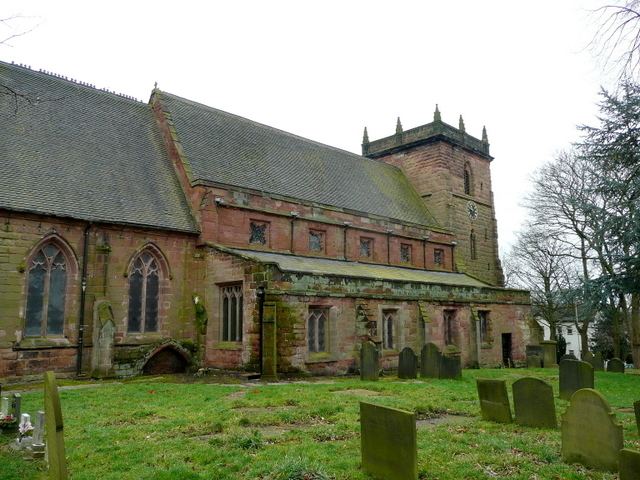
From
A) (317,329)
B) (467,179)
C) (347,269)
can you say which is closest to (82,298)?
(317,329)

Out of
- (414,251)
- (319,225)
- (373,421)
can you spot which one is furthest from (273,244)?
(373,421)

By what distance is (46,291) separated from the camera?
18328 millimetres

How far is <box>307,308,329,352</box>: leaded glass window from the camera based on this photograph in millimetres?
20484

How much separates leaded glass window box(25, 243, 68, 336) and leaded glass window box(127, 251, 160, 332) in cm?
252

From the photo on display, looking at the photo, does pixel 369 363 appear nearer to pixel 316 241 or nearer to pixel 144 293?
pixel 144 293

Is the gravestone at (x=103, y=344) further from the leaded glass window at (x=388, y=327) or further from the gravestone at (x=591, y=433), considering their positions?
the gravestone at (x=591, y=433)

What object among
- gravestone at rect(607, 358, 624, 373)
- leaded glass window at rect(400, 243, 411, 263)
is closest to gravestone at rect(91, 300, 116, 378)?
leaded glass window at rect(400, 243, 411, 263)

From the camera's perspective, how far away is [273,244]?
25203 millimetres

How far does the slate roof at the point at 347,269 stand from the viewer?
71.4 feet

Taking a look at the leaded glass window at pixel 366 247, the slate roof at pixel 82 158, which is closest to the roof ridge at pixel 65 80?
the slate roof at pixel 82 158

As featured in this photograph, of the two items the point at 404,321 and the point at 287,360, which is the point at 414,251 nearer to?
the point at 404,321

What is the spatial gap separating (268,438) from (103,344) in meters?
11.7

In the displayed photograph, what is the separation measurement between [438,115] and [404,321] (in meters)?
19.6

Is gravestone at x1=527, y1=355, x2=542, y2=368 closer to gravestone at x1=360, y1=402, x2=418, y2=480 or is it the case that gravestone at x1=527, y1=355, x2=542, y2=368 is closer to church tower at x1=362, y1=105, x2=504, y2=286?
church tower at x1=362, y1=105, x2=504, y2=286
